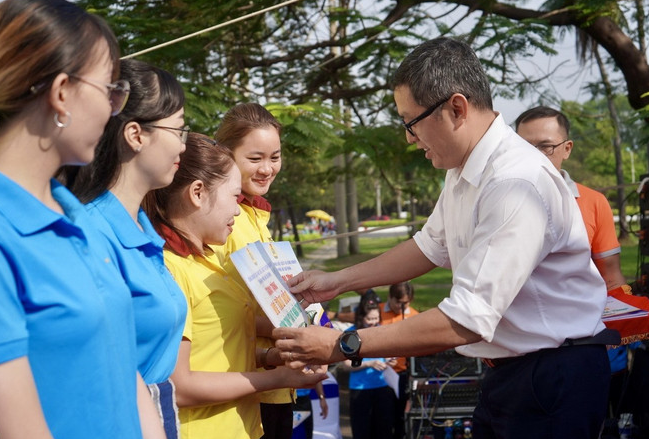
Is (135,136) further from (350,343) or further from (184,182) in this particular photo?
(350,343)

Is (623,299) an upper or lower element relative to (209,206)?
lower

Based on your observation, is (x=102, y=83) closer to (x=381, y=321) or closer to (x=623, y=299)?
(x=623, y=299)

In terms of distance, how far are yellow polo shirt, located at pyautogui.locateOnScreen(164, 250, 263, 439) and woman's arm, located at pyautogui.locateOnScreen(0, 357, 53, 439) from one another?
0.96m

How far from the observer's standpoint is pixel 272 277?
2549 mm

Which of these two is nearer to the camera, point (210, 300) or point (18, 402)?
point (18, 402)

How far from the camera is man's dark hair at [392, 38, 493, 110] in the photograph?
2.47 m

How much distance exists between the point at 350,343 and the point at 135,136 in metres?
1.02

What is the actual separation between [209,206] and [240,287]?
30cm

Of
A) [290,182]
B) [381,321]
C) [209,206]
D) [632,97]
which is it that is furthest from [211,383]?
[290,182]

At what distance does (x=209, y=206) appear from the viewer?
96.8 inches

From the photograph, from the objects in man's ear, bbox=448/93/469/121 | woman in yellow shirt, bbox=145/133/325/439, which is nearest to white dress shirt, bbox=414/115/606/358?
man's ear, bbox=448/93/469/121

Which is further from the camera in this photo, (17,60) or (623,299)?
(623,299)

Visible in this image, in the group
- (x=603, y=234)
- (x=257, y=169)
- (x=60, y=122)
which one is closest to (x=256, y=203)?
(x=257, y=169)

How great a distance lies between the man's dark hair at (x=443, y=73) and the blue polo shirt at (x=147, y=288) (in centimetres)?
108
